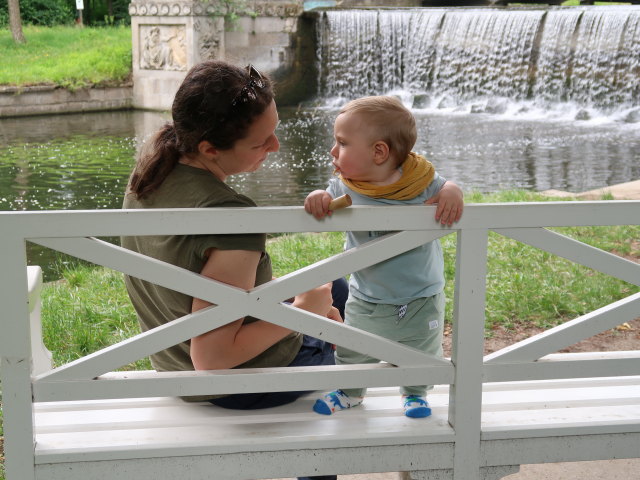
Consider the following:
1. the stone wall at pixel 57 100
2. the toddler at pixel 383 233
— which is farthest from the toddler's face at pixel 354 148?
the stone wall at pixel 57 100

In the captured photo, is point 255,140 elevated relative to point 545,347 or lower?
elevated

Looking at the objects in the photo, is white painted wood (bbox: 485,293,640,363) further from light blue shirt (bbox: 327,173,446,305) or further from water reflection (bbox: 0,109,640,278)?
water reflection (bbox: 0,109,640,278)

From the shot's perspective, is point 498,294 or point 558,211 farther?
point 498,294

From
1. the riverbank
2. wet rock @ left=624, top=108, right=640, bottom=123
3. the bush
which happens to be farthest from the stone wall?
the riverbank

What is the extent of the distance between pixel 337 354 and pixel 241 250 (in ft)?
1.79

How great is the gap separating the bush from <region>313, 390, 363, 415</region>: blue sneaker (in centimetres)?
2897

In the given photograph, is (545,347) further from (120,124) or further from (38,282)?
(120,124)

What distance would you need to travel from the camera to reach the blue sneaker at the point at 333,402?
7.79 ft

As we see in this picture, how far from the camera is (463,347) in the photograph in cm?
226

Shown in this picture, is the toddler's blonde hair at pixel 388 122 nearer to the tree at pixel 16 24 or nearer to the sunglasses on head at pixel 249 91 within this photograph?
the sunglasses on head at pixel 249 91

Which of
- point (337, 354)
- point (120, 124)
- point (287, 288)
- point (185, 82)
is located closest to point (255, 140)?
point (185, 82)

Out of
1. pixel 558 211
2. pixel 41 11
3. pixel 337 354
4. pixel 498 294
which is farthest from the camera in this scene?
pixel 41 11

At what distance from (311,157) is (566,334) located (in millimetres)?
9867

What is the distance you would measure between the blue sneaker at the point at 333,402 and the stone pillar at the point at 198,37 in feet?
53.3
